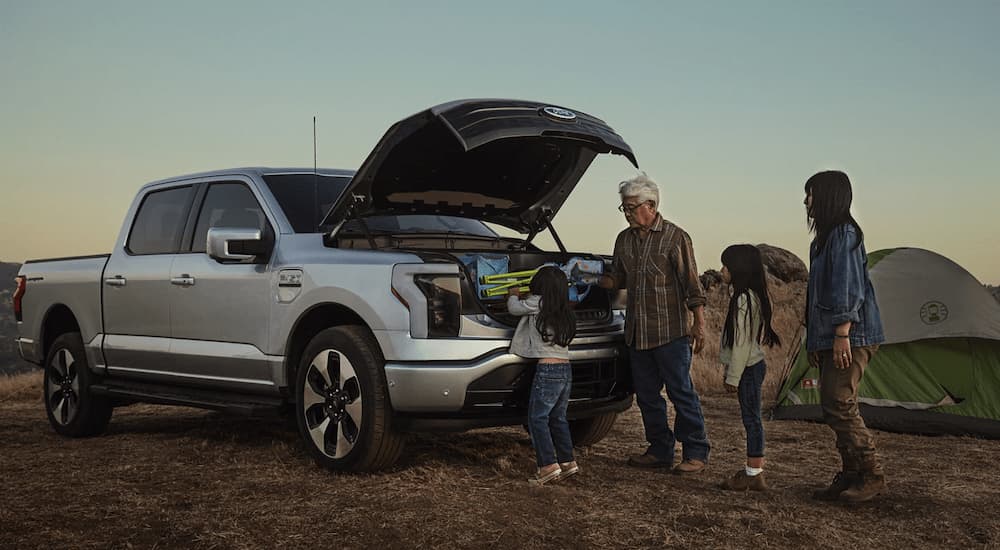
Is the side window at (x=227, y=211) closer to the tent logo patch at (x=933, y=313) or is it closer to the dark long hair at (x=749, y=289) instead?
the dark long hair at (x=749, y=289)

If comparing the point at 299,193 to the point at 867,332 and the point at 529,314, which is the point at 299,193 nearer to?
the point at 529,314

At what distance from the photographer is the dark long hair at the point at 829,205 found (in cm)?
531

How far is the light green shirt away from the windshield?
208 centimetres

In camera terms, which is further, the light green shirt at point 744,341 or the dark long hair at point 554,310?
the light green shirt at point 744,341

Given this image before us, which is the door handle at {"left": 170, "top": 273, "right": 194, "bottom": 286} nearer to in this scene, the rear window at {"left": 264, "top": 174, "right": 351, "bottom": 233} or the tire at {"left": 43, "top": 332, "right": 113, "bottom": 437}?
the rear window at {"left": 264, "top": 174, "right": 351, "bottom": 233}

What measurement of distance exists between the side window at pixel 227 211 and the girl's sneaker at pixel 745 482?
3431 mm

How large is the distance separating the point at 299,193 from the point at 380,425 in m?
2.01

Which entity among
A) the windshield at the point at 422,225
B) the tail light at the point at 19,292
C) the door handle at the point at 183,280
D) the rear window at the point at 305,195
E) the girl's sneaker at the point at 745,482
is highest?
the rear window at the point at 305,195

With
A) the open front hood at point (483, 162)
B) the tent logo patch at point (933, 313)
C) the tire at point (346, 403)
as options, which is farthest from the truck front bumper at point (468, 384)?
the tent logo patch at point (933, 313)

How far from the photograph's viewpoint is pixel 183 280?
6801 millimetres

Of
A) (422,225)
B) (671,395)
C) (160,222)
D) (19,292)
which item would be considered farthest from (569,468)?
(19,292)

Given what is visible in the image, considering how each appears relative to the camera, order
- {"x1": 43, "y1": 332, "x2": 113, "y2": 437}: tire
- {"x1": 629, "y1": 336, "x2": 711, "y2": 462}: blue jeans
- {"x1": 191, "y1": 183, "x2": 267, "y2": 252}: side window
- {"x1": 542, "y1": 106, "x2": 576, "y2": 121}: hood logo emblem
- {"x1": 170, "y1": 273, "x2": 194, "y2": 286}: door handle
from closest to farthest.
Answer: {"x1": 629, "y1": 336, "x2": 711, "y2": 462}: blue jeans, {"x1": 542, "y1": 106, "x2": 576, "y2": 121}: hood logo emblem, {"x1": 191, "y1": 183, "x2": 267, "y2": 252}: side window, {"x1": 170, "y1": 273, "x2": 194, "y2": 286}: door handle, {"x1": 43, "y1": 332, "x2": 113, "y2": 437}: tire

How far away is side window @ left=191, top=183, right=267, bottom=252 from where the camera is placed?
21.7ft

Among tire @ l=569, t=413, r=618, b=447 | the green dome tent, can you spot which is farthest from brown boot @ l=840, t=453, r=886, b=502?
the green dome tent
